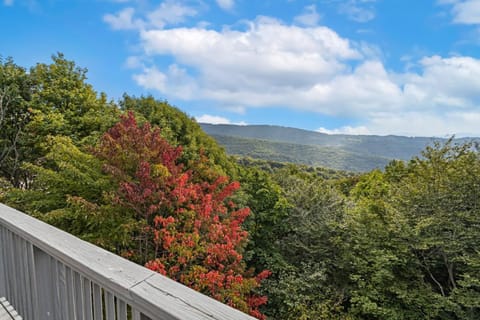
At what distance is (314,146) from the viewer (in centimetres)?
7238

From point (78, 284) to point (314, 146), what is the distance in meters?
74.3

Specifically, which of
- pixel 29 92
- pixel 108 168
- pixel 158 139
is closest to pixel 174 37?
pixel 29 92

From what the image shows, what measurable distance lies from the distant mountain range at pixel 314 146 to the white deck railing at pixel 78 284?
130 ft

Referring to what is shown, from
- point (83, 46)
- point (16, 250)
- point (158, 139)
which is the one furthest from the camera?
point (83, 46)

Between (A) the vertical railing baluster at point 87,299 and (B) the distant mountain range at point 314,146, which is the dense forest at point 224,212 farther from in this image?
(B) the distant mountain range at point 314,146

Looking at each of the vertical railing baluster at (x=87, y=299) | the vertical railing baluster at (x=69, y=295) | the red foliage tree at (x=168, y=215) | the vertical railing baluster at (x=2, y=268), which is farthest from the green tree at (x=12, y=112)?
the vertical railing baluster at (x=87, y=299)

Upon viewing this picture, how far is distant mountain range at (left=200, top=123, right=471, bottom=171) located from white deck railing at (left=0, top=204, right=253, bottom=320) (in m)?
39.5

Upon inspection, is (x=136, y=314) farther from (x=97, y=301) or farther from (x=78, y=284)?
(x=78, y=284)

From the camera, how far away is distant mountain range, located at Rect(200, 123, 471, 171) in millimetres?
52594

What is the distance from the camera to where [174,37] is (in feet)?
33.3

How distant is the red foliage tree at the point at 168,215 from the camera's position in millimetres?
4230

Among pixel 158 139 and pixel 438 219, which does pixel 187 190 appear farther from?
pixel 438 219

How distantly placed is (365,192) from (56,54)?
16.8 m

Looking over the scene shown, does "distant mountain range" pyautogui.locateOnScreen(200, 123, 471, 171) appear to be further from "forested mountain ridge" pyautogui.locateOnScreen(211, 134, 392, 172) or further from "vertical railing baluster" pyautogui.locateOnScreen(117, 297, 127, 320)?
"vertical railing baluster" pyautogui.locateOnScreen(117, 297, 127, 320)
